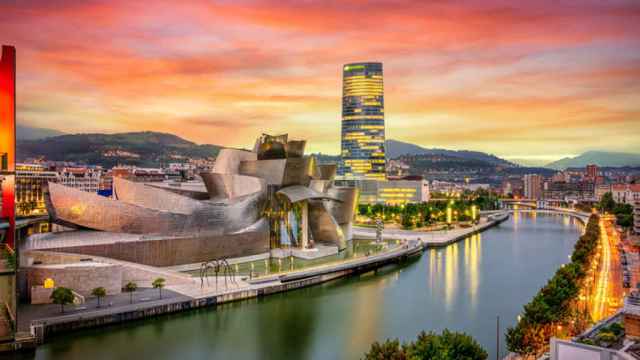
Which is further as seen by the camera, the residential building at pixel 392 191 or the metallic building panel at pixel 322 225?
the residential building at pixel 392 191

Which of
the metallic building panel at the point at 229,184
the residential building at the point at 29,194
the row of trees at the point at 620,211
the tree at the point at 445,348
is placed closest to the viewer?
the tree at the point at 445,348

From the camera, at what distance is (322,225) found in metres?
37.8

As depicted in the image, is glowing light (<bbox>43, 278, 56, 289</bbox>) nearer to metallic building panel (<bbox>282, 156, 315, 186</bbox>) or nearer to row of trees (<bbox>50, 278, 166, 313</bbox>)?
row of trees (<bbox>50, 278, 166, 313</bbox>)

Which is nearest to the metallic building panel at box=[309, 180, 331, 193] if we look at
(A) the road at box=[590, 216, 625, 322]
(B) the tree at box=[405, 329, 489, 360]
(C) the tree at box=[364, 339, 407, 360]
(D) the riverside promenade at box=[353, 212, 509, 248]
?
(D) the riverside promenade at box=[353, 212, 509, 248]

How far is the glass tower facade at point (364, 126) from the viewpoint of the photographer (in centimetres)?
11612

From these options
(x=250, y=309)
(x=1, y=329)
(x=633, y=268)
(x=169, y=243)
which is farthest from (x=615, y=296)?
(x=1, y=329)

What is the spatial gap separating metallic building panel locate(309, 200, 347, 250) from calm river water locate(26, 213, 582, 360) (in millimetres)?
5125

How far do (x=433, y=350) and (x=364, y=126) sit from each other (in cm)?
10524

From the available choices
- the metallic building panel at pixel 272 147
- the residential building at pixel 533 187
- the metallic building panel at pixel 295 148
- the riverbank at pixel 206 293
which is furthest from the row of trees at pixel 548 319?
the residential building at pixel 533 187

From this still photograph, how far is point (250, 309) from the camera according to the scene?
905 inches

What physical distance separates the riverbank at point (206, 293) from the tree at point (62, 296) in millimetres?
492

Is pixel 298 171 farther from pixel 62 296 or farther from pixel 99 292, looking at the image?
pixel 62 296

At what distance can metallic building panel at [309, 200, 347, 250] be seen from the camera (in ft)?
123

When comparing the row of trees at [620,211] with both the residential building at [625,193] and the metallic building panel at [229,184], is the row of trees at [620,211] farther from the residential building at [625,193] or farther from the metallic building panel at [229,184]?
the metallic building panel at [229,184]
